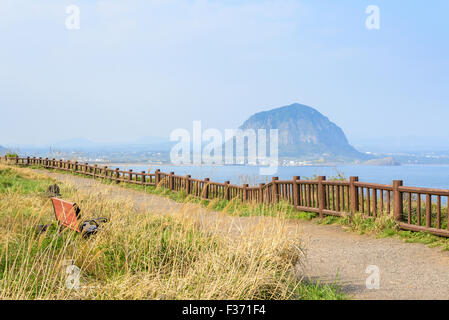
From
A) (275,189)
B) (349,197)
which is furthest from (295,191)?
(349,197)

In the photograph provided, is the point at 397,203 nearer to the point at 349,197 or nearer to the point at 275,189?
the point at 349,197

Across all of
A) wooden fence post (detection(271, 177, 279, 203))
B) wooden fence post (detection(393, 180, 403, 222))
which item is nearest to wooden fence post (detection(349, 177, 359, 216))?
wooden fence post (detection(393, 180, 403, 222))

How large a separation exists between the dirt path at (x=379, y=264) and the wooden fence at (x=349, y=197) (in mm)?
860

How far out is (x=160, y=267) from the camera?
208 inches

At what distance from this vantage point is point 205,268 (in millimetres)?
5344

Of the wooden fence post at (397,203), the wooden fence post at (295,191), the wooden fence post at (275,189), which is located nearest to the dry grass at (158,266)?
the wooden fence post at (397,203)

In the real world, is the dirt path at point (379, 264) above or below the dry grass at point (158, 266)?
below

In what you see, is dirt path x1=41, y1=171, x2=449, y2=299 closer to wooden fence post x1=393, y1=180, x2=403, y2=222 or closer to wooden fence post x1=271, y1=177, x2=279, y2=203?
wooden fence post x1=393, y1=180, x2=403, y2=222

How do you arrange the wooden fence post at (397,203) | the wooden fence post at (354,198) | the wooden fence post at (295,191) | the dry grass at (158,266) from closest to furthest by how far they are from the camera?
the dry grass at (158,266)
the wooden fence post at (397,203)
the wooden fence post at (354,198)
the wooden fence post at (295,191)

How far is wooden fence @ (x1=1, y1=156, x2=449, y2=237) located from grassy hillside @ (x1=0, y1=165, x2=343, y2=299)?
1499mm

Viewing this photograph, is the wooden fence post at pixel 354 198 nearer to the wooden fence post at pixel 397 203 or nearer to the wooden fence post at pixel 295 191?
the wooden fence post at pixel 397 203

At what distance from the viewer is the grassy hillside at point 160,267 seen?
4.74 meters

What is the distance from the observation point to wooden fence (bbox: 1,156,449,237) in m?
9.38
